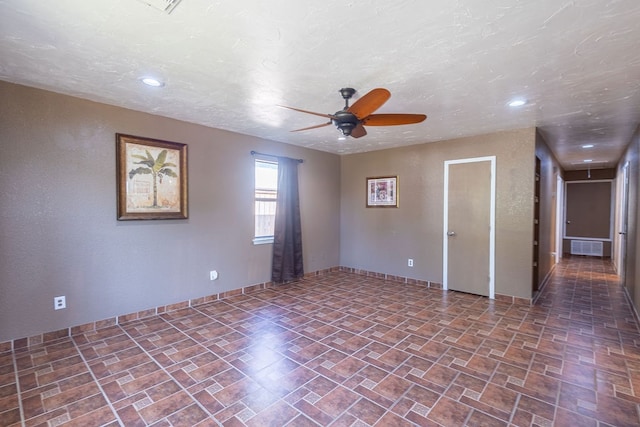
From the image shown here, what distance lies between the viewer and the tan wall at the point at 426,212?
409 centimetres

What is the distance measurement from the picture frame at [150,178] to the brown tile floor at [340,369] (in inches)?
49.9

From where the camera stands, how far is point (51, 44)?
2023mm

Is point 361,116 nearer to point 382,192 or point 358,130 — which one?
point 358,130

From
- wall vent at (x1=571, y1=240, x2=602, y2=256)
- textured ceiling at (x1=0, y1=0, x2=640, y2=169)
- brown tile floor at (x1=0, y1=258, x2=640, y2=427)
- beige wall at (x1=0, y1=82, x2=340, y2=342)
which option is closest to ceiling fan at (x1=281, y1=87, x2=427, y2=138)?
textured ceiling at (x1=0, y1=0, x2=640, y2=169)

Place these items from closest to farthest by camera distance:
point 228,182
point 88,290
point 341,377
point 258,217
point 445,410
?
point 445,410, point 341,377, point 88,290, point 228,182, point 258,217

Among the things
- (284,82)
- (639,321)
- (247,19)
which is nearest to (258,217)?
(284,82)

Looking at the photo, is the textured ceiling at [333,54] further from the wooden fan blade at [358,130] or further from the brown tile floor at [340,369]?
the brown tile floor at [340,369]

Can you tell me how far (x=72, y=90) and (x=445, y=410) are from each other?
13.3 ft

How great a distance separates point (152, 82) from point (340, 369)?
2.89m

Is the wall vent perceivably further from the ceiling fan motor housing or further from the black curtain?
the ceiling fan motor housing

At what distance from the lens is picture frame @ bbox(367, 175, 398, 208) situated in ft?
17.8

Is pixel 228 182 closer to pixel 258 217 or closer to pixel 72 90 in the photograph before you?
pixel 258 217

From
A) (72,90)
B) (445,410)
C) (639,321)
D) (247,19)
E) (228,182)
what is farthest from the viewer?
(228,182)

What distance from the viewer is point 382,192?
5.58m
